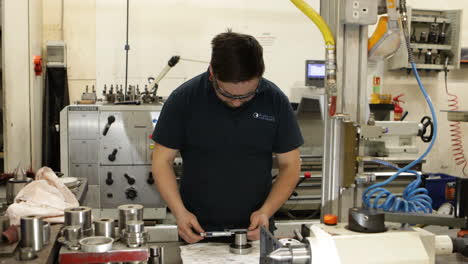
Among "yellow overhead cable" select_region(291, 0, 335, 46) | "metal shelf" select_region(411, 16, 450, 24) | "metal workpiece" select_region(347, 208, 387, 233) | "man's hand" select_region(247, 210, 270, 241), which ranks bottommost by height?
"man's hand" select_region(247, 210, 270, 241)

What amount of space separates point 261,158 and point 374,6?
2.13ft

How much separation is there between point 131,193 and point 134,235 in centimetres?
192

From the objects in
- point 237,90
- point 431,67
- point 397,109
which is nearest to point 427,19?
point 431,67

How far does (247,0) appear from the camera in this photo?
12.1 feet

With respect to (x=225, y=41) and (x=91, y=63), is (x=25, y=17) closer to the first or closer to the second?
(x=91, y=63)

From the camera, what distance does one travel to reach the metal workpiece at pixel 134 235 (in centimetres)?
99

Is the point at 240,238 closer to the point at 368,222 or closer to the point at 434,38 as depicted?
the point at 368,222

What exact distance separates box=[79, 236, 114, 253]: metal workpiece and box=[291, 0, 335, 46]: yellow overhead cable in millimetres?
809

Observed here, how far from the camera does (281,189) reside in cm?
164

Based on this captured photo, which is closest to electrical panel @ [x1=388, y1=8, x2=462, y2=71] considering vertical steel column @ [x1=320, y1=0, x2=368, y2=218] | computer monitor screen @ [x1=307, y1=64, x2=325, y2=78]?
computer monitor screen @ [x1=307, y1=64, x2=325, y2=78]

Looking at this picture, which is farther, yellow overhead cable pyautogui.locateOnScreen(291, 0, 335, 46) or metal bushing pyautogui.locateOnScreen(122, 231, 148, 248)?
yellow overhead cable pyautogui.locateOnScreen(291, 0, 335, 46)

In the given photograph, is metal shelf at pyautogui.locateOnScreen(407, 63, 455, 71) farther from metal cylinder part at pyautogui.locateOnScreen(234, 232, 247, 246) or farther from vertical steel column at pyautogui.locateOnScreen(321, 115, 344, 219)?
metal cylinder part at pyautogui.locateOnScreen(234, 232, 247, 246)

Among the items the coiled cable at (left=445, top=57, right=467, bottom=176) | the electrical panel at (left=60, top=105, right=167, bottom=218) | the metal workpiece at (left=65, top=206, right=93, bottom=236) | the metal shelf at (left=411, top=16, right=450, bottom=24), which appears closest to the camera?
the metal workpiece at (left=65, top=206, right=93, bottom=236)

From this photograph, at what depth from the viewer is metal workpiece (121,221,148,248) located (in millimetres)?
988
